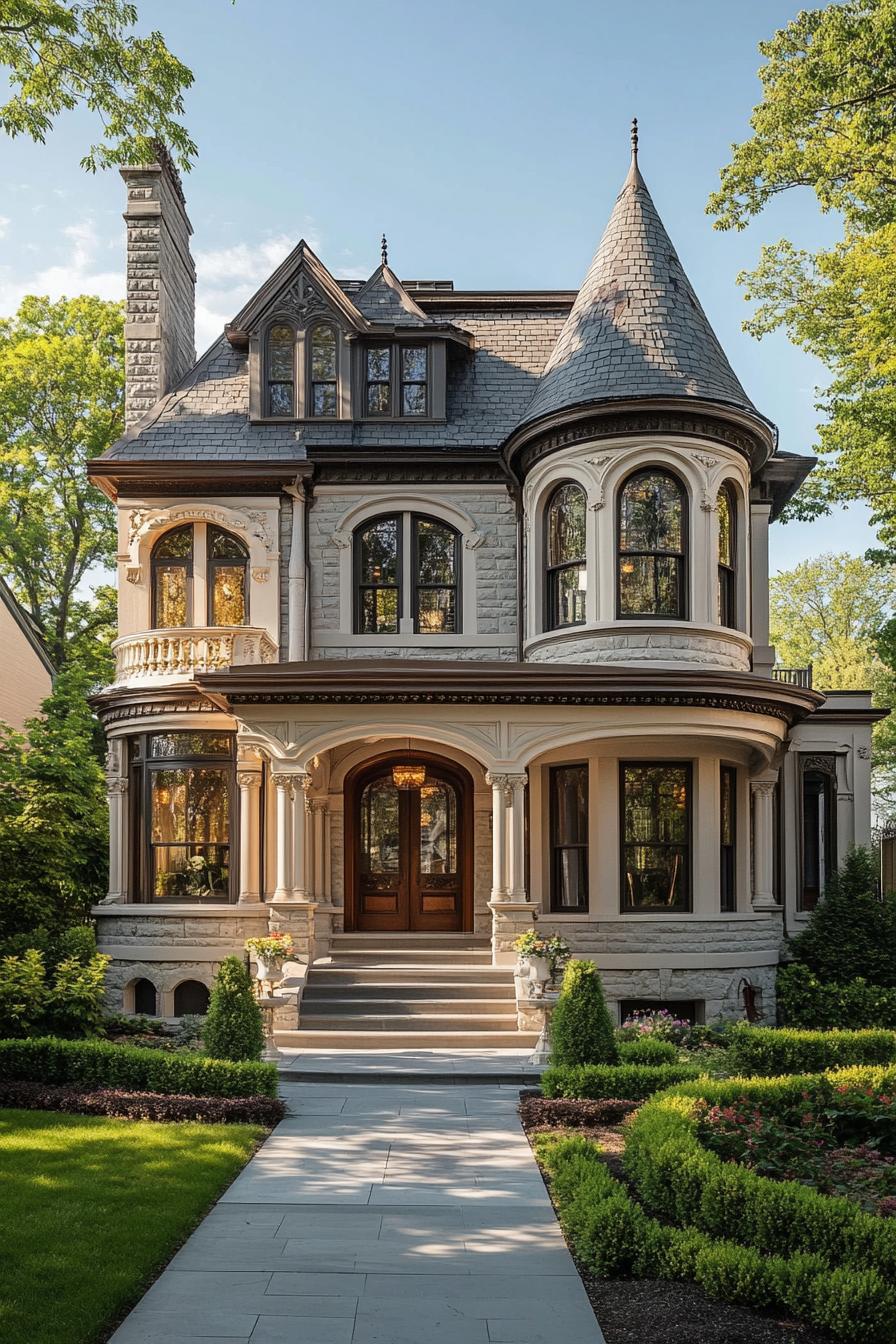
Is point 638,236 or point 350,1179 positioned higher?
point 638,236

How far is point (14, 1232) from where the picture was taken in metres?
7.25

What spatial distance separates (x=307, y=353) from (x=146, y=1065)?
11.9 meters

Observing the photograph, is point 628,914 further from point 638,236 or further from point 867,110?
point 867,110

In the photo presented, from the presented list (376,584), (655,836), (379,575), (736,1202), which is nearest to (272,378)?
(379,575)

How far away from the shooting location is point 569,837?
17.4 meters

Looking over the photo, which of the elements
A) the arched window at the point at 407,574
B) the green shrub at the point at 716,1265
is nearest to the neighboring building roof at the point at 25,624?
the arched window at the point at 407,574

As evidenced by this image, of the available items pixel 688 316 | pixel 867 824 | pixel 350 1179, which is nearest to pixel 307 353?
pixel 688 316

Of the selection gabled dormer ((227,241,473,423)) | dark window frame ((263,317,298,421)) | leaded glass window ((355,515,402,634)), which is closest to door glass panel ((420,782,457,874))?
leaded glass window ((355,515,402,634))

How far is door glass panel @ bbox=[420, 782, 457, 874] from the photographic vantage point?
61.7 ft

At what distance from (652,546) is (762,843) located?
4691 mm

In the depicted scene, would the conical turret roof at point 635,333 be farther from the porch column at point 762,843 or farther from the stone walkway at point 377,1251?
the stone walkway at point 377,1251

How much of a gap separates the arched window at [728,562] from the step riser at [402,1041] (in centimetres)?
676

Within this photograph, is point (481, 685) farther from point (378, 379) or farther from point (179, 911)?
point (378, 379)

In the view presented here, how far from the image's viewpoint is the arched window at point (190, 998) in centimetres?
1752
